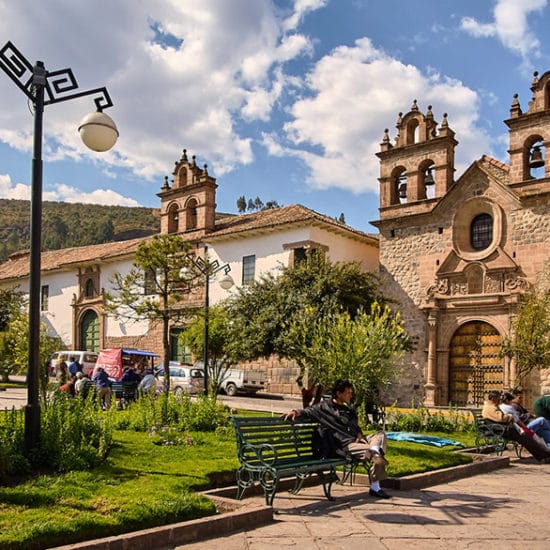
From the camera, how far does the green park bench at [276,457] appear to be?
682 cm

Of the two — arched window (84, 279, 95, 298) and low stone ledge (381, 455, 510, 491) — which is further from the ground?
arched window (84, 279, 95, 298)

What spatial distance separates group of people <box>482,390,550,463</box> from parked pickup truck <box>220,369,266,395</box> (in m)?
17.4

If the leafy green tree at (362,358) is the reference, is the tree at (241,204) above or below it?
above

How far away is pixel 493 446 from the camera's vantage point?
1173 centimetres

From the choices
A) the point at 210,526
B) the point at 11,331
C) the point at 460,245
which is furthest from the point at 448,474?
the point at 11,331

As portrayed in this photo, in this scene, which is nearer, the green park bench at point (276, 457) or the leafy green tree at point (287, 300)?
the green park bench at point (276, 457)

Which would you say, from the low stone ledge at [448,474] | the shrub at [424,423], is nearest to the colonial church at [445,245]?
the shrub at [424,423]

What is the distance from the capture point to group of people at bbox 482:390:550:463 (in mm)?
11242

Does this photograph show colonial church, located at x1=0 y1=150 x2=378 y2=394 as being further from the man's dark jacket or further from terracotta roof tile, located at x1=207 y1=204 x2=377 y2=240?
the man's dark jacket

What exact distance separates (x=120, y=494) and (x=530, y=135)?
70.5 feet

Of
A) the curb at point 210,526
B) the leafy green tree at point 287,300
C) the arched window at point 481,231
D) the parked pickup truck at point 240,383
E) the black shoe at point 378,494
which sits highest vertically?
the arched window at point 481,231

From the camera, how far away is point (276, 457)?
6891 millimetres

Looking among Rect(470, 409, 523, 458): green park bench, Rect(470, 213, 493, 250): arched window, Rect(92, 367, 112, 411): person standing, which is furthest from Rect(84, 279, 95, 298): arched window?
Rect(470, 409, 523, 458): green park bench

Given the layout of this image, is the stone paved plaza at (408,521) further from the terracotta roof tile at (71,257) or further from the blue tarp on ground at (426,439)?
the terracotta roof tile at (71,257)
